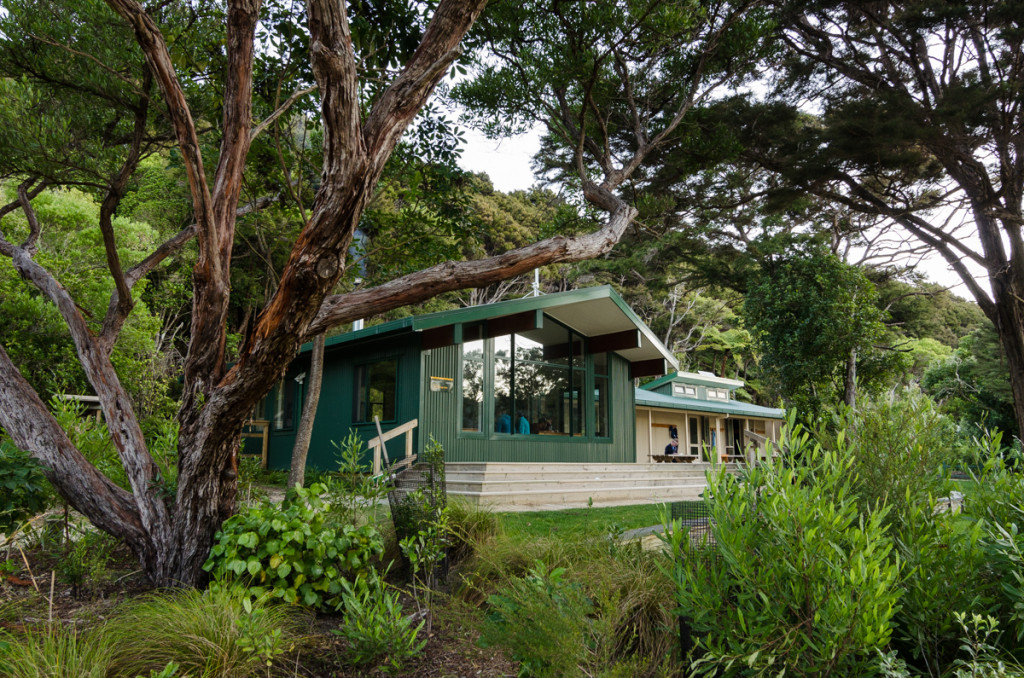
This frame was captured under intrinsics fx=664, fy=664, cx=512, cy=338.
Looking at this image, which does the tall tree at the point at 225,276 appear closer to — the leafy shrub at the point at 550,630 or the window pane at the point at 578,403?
the leafy shrub at the point at 550,630

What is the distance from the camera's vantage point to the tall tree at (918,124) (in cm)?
1009

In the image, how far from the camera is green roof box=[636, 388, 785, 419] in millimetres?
19938

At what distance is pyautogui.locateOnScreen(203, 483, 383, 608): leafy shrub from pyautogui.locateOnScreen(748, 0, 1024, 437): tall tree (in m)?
10.2

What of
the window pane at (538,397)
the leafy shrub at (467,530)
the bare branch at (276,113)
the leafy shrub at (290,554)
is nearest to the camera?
the leafy shrub at (290,554)

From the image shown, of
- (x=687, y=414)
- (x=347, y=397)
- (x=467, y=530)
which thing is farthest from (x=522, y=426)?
(x=687, y=414)

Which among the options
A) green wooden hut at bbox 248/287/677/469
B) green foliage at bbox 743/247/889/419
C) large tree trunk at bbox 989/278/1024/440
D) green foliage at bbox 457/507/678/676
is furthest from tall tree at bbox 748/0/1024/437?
green foliage at bbox 457/507/678/676

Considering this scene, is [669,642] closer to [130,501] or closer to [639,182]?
[130,501]

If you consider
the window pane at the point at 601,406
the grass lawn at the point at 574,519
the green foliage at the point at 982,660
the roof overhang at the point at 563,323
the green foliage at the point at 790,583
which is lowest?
the grass lawn at the point at 574,519

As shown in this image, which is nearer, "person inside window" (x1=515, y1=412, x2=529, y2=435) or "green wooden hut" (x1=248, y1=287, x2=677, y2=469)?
"green wooden hut" (x1=248, y1=287, x2=677, y2=469)

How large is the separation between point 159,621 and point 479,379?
10227 millimetres

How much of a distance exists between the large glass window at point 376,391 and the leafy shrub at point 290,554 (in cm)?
865

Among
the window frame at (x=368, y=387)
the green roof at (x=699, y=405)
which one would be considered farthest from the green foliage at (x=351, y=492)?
the green roof at (x=699, y=405)

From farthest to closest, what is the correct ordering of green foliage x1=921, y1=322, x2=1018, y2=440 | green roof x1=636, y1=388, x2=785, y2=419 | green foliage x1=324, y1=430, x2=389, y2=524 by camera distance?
green foliage x1=921, y1=322, x2=1018, y2=440 < green roof x1=636, y1=388, x2=785, y2=419 < green foliage x1=324, y1=430, x2=389, y2=524

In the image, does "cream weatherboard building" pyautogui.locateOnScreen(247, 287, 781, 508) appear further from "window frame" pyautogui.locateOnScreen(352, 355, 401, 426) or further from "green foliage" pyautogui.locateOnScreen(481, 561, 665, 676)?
"green foliage" pyautogui.locateOnScreen(481, 561, 665, 676)
